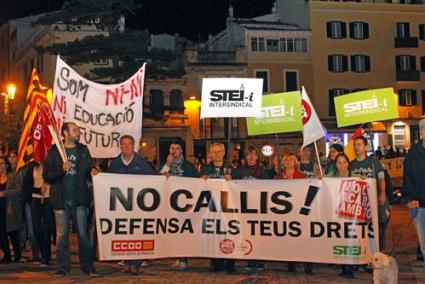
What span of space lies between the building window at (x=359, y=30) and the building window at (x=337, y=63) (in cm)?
187

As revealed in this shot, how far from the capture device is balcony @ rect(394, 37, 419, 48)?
56.6 m

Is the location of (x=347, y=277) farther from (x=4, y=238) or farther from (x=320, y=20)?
(x=320, y=20)

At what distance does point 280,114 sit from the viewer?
12.8m

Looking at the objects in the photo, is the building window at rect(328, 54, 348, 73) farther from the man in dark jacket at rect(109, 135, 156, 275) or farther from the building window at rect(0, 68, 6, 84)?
the man in dark jacket at rect(109, 135, 156, 275)

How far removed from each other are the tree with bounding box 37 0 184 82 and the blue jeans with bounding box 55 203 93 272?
27082mm

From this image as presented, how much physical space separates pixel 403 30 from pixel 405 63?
2.59 m

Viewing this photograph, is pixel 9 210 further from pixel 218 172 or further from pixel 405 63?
pixel 405 63

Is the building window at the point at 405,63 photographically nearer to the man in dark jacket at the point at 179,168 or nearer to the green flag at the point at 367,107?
the green flag at the point at 367,107

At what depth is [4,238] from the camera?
485 inches

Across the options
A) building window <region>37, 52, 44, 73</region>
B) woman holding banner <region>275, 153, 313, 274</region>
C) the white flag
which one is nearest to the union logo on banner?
woman holding banner <region>275, 153, 313, 274</region>

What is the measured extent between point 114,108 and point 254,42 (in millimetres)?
42451

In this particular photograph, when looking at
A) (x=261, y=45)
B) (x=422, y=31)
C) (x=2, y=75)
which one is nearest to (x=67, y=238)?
(x=261, y=45)

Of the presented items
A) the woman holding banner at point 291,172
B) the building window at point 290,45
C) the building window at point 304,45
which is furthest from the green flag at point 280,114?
the building window at point 304,45

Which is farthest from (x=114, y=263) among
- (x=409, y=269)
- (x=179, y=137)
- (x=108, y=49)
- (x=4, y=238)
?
(x=179, y=137)
